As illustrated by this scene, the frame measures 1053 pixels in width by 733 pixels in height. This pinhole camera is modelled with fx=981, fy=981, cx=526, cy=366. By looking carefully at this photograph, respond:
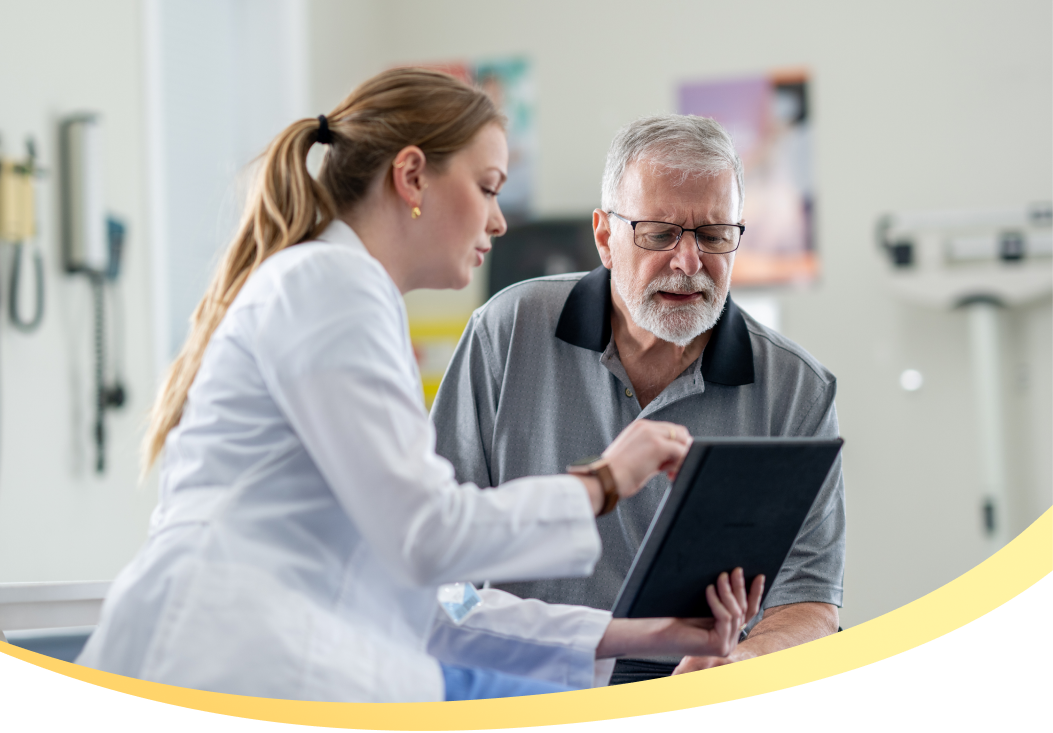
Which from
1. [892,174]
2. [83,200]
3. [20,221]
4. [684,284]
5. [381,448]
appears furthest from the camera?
[892,174]

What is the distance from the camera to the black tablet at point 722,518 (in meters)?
0.98

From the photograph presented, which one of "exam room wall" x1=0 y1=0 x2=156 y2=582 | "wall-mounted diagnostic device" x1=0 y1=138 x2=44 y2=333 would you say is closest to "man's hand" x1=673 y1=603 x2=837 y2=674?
"exam room wall" x1=0 y1=0 x2=156 y2=582

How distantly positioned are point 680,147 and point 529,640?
0.79m

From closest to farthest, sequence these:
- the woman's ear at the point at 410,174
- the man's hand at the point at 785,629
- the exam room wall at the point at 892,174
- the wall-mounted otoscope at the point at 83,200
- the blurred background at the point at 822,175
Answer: the woman's ear at the point at 410,174
the man's hand at the point at 785,629
the wall-mounted otoscope at the point at 83,200
the blurred background at the point at 822,175
the exam room wall at the point at 892,174

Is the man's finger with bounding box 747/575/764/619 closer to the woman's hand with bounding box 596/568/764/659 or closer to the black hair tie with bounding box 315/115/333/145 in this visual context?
the woman's hand with bounding box 596/568/764/659

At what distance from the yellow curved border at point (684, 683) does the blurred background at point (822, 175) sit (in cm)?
222

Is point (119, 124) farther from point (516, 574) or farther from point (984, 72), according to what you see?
point (984, 72)

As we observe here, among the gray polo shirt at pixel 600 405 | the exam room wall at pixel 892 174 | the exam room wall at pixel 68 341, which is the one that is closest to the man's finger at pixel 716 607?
the gray polo shirt at pixel 600 405

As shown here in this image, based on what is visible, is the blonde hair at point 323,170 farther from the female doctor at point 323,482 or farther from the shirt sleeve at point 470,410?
the shirt sleeve at point 470,410

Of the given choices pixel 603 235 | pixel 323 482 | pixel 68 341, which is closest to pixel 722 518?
pixel 323 482

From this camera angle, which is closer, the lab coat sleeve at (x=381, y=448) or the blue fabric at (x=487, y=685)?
the lab coat sleeve at (x=381, y=448)

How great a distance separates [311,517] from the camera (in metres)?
0.94

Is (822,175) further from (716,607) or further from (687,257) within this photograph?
(716,607)

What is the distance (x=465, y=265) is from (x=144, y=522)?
7.09ft
